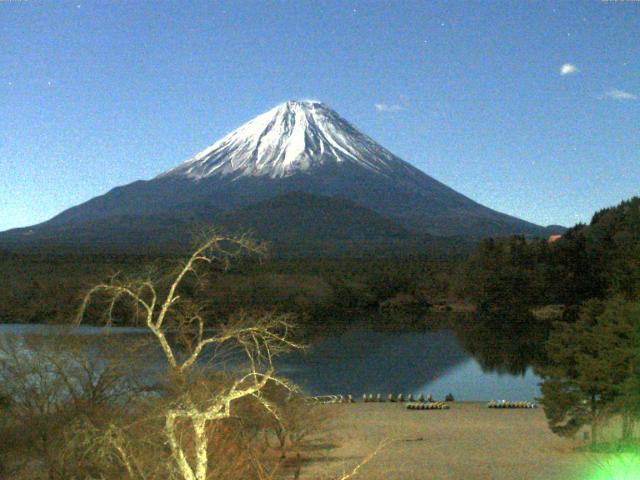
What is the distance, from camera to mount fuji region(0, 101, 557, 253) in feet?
313

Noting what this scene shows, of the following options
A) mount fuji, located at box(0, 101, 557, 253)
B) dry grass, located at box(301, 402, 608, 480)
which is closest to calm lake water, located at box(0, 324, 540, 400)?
dry grass, located at box(301, 402, 608, 480)

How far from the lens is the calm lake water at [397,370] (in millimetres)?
24281

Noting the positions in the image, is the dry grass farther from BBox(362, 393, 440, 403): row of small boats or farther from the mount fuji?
the mount fuji

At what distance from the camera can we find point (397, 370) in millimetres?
28734

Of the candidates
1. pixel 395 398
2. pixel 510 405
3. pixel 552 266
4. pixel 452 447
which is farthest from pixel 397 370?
pixel 552 266

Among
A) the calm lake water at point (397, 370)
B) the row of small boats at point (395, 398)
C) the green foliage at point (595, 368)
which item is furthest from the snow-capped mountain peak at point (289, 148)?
the green foliage at point (595, 368)

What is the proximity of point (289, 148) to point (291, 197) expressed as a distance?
81.1 feet

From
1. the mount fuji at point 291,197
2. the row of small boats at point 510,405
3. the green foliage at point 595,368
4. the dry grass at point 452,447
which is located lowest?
the row of small boats at point 510,405

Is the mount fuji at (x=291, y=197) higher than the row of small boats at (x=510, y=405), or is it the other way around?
the mount fuji at (x=291, y=197)

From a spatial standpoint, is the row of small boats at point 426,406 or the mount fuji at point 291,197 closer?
the row of small boats at point 426,406

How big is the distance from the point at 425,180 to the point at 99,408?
123 meters

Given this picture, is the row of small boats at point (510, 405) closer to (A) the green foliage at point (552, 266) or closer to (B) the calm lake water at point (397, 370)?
(B) the calm lake water at point (397, 370)

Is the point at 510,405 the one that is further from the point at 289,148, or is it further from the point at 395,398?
the point at 289,148

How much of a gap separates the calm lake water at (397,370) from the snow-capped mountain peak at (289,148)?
87.4 metres
